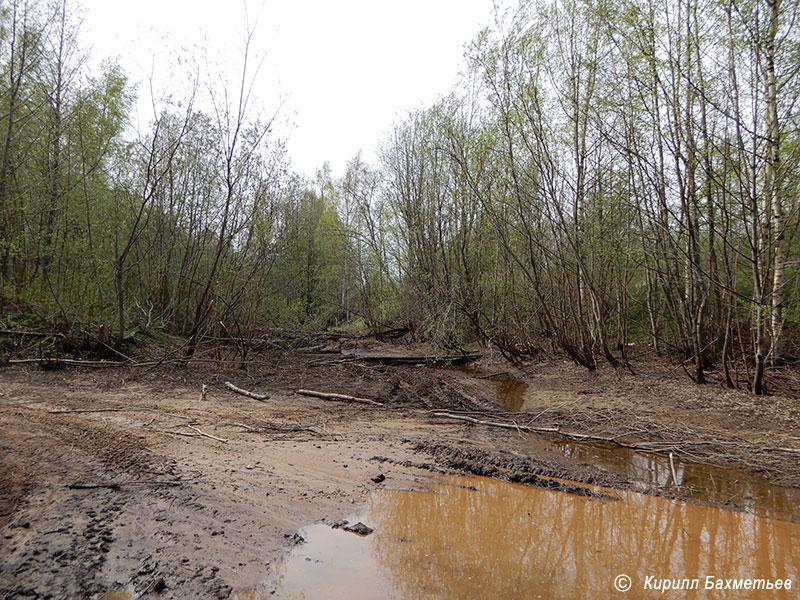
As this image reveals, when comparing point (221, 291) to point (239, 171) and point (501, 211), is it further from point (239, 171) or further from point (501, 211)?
point (501, 211)

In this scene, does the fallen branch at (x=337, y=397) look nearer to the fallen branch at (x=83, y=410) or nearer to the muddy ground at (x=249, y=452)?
the muddy ground at (x=249, y=452)

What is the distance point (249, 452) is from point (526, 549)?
3203 mm

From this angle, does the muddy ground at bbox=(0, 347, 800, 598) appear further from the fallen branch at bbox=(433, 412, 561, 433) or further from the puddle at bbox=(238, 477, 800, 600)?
the puddle at bbox=(238, 477, 800, 600)

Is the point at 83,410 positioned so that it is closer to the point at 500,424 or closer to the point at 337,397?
the point at 337,397

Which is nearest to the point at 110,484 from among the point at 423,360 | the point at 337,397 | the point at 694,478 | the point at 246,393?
the point at 246,393

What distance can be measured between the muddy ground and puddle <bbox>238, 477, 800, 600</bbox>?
0.31m

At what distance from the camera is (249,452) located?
4859 millimetres

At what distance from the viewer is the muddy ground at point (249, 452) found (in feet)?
8.64

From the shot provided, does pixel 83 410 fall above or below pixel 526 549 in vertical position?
above

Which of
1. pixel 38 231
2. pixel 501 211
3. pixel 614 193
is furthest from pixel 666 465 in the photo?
pixel 38 231

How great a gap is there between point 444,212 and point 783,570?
1674 centimetres

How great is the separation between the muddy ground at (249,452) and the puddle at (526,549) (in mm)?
312

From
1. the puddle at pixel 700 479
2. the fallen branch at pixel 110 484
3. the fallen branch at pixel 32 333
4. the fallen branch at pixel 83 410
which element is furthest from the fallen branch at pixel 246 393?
the puddle at pixel 700 479

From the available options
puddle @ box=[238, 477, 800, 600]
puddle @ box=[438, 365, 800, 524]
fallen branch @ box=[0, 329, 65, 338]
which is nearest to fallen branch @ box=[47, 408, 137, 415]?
puddle @ box=[238, 477, 800, 600]
